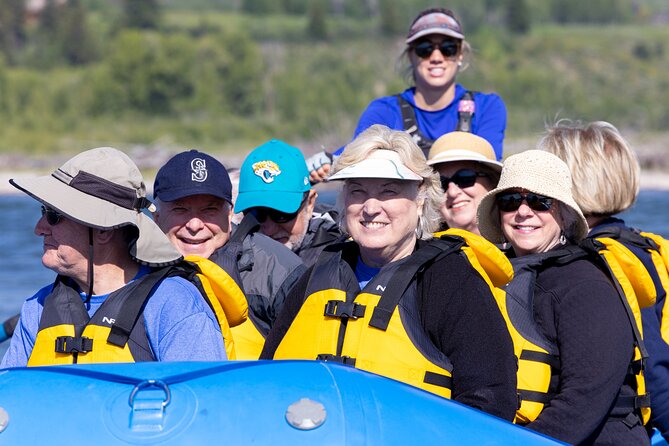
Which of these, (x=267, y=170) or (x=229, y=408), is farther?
(x=267, y=170)

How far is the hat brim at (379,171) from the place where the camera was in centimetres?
275

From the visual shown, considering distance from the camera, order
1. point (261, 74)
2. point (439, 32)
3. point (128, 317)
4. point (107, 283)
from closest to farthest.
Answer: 1. point (128, 317)
2. point (107, 283)
3. point (439, 32)
4. point (261, 74)

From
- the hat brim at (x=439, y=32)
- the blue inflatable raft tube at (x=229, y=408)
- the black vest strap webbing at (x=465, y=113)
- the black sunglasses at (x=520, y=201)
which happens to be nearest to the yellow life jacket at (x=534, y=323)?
the black sunglasses at (x=520, y=201)

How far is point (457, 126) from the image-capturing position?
4.35 m

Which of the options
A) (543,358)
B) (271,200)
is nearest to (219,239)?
(271,200)

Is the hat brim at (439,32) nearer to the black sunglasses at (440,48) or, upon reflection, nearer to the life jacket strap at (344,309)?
the black sunglasses at (440,48)

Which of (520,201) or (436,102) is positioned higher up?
(436,102)

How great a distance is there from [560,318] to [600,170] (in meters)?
0.53

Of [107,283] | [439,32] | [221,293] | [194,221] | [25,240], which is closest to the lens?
[107,283]

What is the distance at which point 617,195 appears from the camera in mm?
3180

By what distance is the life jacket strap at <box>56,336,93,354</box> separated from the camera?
2.59 m

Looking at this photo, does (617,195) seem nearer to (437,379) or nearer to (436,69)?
(437,379)

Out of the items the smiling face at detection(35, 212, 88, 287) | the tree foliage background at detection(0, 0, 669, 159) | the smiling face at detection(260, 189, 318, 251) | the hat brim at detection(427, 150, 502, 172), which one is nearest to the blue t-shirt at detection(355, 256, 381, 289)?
the smiling face at detection(35, 212, 88, 287)

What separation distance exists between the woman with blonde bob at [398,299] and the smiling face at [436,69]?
1.47 m
